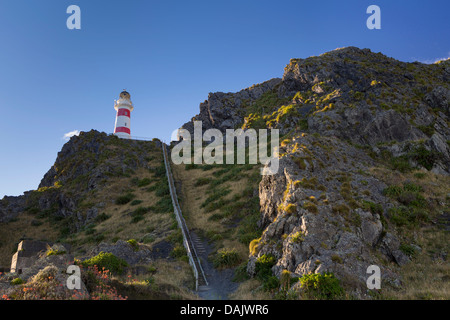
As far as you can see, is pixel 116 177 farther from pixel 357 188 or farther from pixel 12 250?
pixel 357 188

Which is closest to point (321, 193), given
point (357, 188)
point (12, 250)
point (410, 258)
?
point (357, 188)

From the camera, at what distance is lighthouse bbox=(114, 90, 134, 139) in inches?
2697

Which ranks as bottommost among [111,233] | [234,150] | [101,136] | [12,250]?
[12,250]

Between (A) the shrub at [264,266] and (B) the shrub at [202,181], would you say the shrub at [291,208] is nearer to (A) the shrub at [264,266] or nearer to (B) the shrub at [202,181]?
(A) the shrub at [264,266]

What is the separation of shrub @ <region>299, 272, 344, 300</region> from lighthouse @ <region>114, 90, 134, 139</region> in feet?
218

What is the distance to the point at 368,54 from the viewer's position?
62438mm

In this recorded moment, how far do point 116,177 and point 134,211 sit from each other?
1743 centimetres

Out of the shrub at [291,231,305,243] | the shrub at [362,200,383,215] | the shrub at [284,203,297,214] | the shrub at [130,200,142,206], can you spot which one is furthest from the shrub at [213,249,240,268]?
the shrub at [130,200,142,206]

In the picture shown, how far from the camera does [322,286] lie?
10367 mm

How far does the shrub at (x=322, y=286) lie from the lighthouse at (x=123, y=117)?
66457mm

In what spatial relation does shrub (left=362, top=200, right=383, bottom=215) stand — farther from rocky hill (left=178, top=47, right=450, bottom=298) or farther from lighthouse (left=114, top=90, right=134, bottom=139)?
lighthouse (left=114, top=90, right=134, bottom=139)

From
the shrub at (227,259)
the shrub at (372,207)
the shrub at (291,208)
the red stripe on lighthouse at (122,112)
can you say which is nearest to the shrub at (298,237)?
the shrub at (291,208)

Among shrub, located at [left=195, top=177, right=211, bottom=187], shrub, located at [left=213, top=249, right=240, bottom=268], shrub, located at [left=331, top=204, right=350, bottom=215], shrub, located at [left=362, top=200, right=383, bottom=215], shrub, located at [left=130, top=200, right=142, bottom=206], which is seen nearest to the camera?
shrub, located at [left=331, top=204, right=350, bottom=215]
